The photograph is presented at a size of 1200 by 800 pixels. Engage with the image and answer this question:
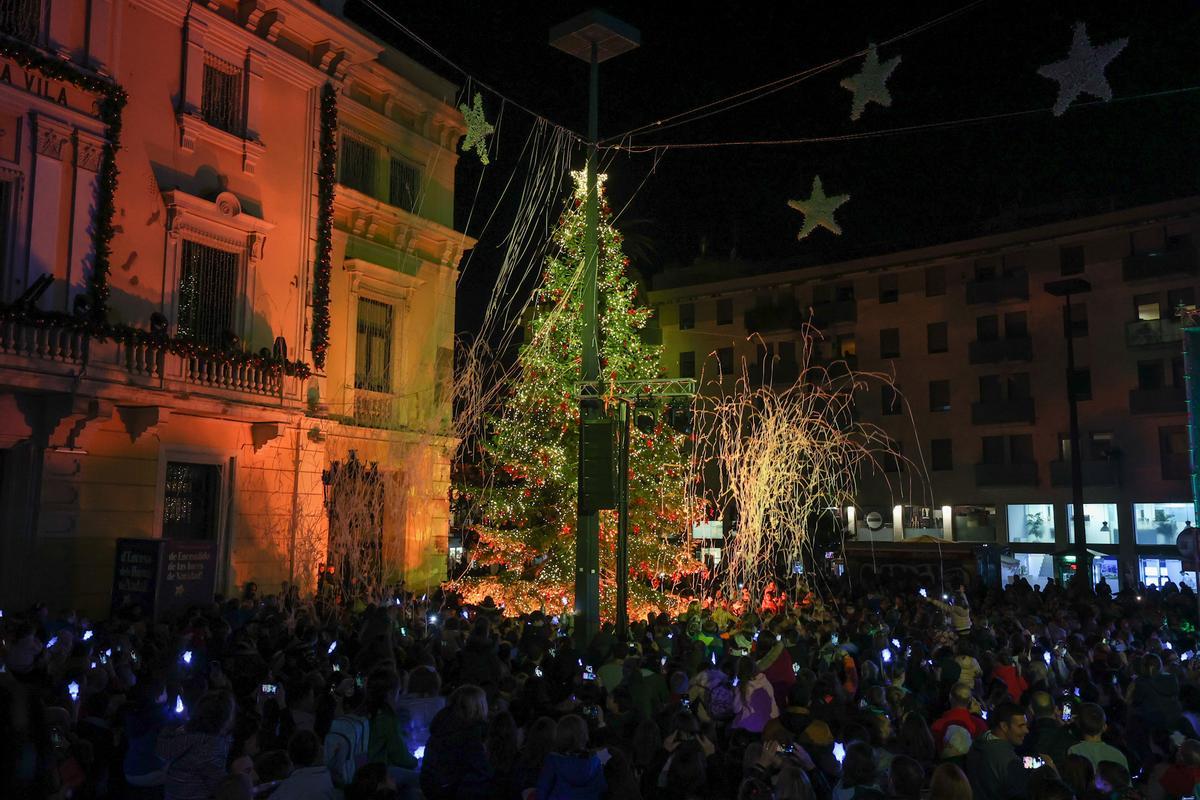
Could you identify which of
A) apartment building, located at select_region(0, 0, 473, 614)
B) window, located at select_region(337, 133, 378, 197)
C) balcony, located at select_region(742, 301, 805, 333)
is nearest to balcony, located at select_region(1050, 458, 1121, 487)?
balcony, located at select_region(742, 301, 805, 333)

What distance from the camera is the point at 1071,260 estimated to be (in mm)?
41500

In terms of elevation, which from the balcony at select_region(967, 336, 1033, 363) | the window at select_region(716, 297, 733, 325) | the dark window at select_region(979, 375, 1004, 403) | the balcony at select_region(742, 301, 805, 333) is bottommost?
the dark window at select_region(979, 375, 1004, 403)

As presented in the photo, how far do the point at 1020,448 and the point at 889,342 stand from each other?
765cm

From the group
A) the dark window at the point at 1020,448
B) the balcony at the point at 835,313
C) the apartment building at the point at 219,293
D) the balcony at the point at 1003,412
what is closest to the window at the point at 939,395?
the balcony at the point at 1003,412

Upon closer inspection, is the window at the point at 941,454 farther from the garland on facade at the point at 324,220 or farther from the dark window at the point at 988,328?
the garland on facade at the point at 324,220

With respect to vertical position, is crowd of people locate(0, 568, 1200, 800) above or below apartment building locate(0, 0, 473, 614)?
below

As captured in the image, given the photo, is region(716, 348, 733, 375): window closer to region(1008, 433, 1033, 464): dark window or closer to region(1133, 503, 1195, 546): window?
region(1008, 433, 1033, 464): dark window

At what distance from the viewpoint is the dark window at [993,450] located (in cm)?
4306

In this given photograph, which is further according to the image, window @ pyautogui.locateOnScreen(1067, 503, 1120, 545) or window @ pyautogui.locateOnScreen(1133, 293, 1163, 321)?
window @ pyautogui.locateOnScreen(1067, 503, 1120, 545)

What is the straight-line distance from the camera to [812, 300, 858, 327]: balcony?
154ft

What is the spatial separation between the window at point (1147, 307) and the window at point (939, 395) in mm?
8291

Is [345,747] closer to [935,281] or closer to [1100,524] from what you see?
[1100,524]

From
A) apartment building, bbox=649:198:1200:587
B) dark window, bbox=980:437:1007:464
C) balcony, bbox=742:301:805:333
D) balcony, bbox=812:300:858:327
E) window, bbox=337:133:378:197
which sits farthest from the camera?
balcony, bbox=742:301:805:333

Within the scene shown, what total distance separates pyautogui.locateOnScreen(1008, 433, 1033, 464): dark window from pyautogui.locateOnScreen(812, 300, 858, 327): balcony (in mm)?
9120
